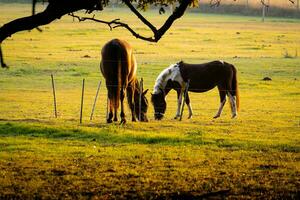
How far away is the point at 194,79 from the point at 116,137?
8.89 m

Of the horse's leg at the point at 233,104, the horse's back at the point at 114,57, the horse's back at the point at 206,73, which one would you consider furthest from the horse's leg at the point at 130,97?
the horse's leg at the point at 233,104

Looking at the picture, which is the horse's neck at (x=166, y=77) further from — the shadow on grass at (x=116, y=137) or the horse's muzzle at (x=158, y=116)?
the shadow on grass at (x=116, y=137)

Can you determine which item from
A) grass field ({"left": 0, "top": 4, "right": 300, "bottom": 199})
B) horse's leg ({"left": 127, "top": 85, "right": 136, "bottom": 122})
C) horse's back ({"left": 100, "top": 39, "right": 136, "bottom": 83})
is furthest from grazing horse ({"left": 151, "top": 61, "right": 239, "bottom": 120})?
horse's back ({"left": 100, "top": 39, "right": 136, "bottom": 83})

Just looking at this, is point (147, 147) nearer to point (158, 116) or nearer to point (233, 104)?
point (158, 116)

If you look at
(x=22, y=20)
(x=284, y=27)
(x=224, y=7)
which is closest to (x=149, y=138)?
(x=22, y=20)

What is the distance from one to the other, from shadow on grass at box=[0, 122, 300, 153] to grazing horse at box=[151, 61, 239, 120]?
22.0ft

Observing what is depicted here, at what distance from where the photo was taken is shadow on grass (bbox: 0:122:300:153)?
17172 millimetres

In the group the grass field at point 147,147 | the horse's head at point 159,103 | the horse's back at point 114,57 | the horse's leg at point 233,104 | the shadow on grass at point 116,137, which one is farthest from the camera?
the horse's head at point 159,103

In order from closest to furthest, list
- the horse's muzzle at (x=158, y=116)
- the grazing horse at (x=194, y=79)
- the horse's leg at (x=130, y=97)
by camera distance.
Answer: the horse's leg at (x=130, y=97) < the horse's muzzle at (x=158, y=116) < the grazing horse at (x=194, y=79)

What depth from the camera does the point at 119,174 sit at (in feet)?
43.1

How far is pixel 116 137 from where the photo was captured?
1809cm

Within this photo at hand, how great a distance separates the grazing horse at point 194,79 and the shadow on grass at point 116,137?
6.69 meters

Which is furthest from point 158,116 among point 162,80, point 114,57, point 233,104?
point 114,57

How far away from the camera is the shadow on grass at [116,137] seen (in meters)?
17.2
